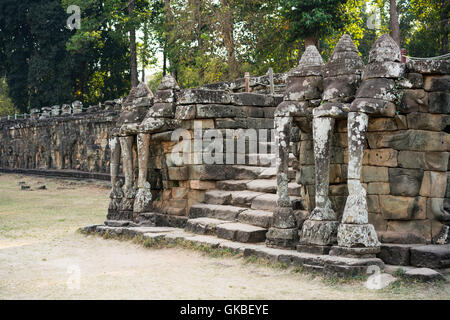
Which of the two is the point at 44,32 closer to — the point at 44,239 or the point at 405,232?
the point at 44,239

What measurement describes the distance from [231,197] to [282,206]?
2.18m

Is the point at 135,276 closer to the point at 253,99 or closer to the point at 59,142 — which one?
the point at 253,99

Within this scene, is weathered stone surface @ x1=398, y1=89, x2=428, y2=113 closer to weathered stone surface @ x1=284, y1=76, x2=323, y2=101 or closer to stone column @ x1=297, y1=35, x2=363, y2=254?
stone column @ x1=297, y1=35, x2=363, y2=254

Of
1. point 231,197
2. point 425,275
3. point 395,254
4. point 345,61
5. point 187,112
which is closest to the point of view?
point 425,275

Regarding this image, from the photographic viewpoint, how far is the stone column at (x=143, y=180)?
11156mm

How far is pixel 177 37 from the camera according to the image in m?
26.3

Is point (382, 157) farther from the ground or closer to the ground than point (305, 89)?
closer to the ground

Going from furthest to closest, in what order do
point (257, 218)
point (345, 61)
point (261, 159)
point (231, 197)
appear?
point (261, 159), point (231, 197), point (257, 218), point (345, 61)

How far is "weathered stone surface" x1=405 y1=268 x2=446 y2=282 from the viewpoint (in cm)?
632

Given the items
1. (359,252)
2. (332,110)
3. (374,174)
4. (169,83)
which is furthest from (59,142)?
(359,252)

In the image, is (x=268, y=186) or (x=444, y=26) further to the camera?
(x=444, y=26)

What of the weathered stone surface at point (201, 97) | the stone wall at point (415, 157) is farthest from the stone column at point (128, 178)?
the stone wall at point (415, 157)

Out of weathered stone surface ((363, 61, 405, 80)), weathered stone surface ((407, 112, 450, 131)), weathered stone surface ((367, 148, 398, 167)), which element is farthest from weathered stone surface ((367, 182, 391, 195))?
weathered stone surface ((363, 61, 405, 80))

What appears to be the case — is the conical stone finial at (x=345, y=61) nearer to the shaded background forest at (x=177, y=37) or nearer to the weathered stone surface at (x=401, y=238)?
the weathered stone surface at (x=401, y=238)
